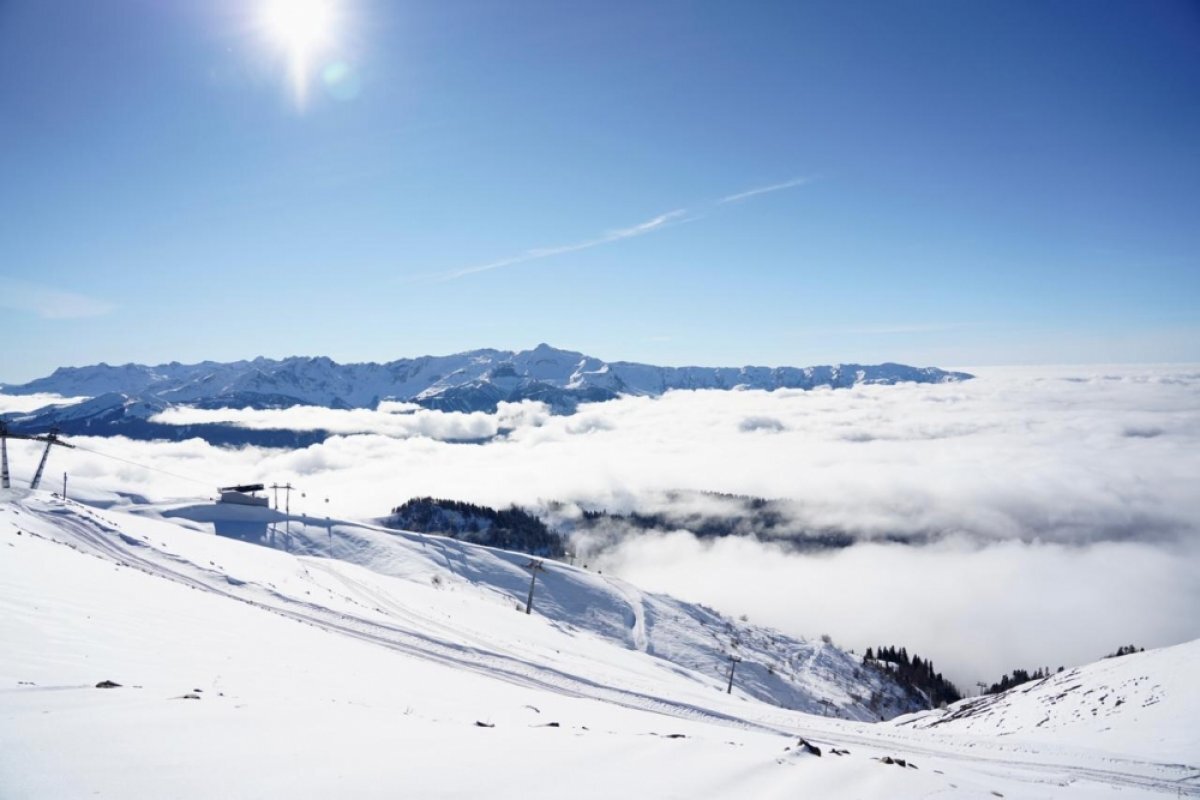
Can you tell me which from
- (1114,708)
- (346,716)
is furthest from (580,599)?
(346,716)

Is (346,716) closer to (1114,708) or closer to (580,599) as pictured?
(1114,708)

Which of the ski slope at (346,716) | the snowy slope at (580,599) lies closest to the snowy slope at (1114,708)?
the ski slope at (346,716)

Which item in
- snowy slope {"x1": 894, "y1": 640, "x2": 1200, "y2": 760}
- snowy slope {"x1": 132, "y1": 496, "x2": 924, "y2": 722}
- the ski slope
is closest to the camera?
the ski slope

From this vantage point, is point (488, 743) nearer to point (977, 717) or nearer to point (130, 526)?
point (130, 526)

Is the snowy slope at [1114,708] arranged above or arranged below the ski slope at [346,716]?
below

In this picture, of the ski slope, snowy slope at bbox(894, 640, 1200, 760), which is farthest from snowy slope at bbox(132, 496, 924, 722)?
the ski slope

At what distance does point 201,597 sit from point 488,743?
22559 mm

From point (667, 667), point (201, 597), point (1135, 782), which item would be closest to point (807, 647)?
point (667, 667)

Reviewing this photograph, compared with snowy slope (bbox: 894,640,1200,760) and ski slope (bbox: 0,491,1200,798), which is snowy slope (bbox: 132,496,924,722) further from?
ski slope (bbox: 0,491,1200,798)

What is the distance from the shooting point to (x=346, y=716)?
9.39 meters

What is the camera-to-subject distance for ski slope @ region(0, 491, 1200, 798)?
248 inches

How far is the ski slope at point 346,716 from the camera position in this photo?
20.6ft

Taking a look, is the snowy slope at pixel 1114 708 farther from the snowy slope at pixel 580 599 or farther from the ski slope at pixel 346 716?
the snowy slope at pixel 580 599

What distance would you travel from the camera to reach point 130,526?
41.9m
